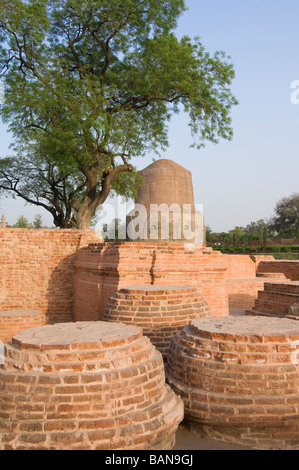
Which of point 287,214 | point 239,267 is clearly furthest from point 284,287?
point 287,214

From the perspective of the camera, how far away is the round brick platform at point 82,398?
2.14m

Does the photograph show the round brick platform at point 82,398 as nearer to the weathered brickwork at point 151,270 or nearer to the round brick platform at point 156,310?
the round brick platform at point 156,310

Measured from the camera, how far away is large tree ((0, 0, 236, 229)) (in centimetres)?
969

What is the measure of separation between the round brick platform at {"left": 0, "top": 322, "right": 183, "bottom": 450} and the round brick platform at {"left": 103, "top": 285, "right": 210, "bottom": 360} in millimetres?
1581

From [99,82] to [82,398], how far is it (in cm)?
1051

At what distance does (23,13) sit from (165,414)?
990 centimetres

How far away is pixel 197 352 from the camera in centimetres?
295

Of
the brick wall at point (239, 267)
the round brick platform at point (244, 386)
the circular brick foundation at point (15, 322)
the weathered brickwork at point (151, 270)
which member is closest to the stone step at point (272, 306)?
the weathered brickwork at point (151, 270)

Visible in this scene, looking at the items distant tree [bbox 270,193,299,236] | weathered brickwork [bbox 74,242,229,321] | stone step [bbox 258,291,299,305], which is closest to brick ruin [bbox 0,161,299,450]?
stone step [bbox 258,291,299,305]

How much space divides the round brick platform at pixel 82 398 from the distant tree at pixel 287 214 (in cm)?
4310

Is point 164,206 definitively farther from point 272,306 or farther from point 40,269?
point 272,306

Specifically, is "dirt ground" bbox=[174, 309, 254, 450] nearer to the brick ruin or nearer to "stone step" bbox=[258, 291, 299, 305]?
the brick ruin
